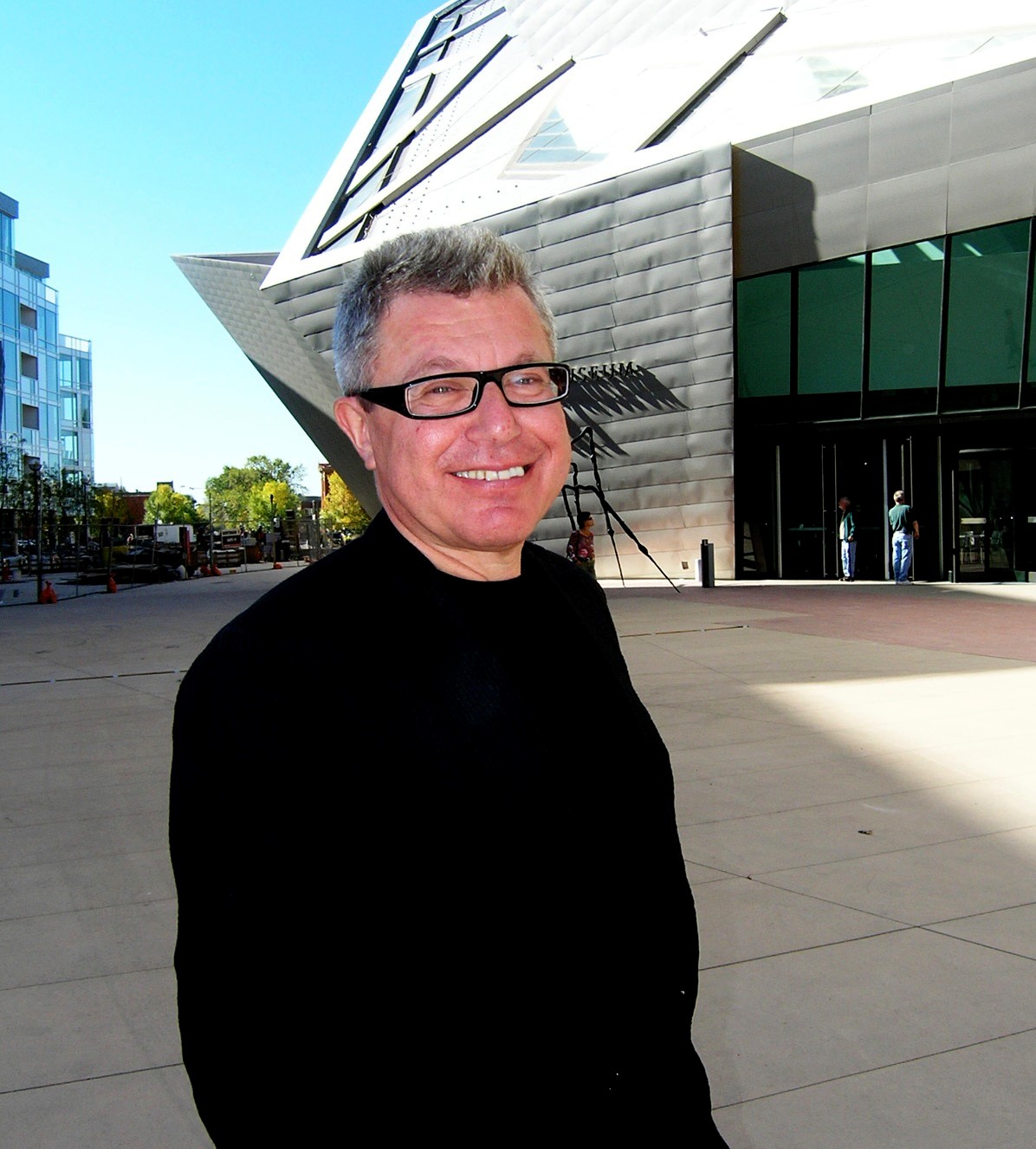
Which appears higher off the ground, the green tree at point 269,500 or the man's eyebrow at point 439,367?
the green tree at point 269,500

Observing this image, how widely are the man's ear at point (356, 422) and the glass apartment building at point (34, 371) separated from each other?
66.8m

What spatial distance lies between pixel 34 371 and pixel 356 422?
8287 cm

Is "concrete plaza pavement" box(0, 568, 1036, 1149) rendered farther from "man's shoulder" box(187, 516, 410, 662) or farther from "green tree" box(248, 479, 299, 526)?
"green tree" box(248, 479, 299, 526)

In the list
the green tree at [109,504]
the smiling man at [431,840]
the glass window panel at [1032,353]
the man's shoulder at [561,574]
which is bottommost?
the smiling man at [431,840]

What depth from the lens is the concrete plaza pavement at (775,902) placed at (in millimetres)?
3238

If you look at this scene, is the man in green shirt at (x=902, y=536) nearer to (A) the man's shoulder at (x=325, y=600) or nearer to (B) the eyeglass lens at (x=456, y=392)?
(B) the eyeglass lens at (x=456, y=392)

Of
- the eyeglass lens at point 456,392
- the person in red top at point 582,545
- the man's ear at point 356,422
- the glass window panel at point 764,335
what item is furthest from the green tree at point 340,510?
the eyeglass lens at point 456,392

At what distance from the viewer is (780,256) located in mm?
24906

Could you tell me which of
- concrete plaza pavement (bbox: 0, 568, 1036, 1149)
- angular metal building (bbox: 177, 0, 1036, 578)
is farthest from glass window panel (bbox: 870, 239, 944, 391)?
concrete plaza pavement (bbox: 0, 568, 1036, 1149)

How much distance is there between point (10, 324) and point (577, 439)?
57869mm

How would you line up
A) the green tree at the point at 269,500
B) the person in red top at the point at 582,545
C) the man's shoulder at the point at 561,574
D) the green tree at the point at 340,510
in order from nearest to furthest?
the man's shoulder at the point at 561,574 < the person in red top at the point at 582,545 < the green tree at the point at 340,510 < the green tree at the point at 269,500

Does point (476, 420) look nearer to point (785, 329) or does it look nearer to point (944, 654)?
point (944, 654)

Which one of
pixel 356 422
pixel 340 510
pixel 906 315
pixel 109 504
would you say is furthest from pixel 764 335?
pixel 340 510

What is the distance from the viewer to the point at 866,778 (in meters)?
6.84
